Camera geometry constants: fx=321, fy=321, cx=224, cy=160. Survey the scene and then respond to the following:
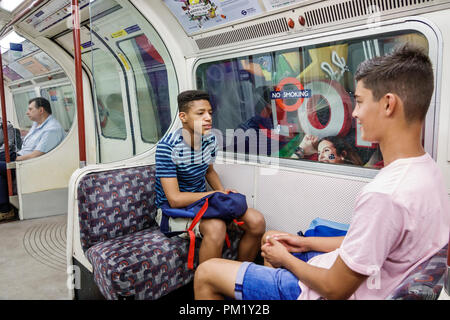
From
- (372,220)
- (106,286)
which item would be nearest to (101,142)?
(106,286)

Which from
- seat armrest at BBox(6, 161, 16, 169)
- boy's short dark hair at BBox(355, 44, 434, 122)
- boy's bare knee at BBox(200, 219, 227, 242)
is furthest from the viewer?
seat armrest at BBox(6, 161, 16, 169)

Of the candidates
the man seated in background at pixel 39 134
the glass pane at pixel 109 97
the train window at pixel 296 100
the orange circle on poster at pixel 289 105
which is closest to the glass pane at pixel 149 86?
the glass pane at pixel 109 97

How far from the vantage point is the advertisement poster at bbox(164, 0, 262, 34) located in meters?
2.42

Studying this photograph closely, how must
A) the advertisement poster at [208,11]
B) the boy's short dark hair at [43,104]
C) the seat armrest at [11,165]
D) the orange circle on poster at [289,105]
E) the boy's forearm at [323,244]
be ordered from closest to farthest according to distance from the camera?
the boy's forearm at [323,244] < the advertisement poster at [208,11] < the orange circle on poster at [289,105] < the seat armrest at [11,165] < the boy's short dark hair at [43,104]

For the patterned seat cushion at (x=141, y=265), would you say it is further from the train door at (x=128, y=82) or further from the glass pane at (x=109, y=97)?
the glass pane at (x=109, y=97)

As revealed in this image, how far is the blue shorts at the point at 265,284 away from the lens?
1310mm

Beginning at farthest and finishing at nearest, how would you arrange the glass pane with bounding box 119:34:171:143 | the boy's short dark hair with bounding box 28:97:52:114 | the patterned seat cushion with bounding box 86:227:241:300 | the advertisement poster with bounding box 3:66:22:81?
the advertisement poster with bounding box 3:66:22:81, the boy's short dark hair with bounding box 28:97:52:114, the glass pane with bounding box 119:34:171:143, the patterned seat cushion with bounding box 86:227:241:300

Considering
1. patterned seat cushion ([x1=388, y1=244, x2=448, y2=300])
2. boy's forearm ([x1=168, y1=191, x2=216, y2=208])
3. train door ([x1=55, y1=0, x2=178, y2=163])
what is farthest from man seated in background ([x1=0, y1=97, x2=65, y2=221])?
patterned seat cushion ([x1=388, y1=244, x2=448, y2=300])

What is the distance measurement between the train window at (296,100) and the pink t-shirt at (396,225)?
1.10 m

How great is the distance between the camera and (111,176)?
2566 mm

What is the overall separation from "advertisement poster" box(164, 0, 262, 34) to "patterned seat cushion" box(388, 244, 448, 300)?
197cm

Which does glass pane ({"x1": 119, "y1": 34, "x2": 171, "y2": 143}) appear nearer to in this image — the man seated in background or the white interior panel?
the white interior panel

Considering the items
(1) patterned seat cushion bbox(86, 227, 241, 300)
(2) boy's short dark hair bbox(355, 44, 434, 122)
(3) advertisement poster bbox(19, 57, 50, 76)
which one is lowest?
(1) patterned seat cushion bbox(86, 227, 241, 300)

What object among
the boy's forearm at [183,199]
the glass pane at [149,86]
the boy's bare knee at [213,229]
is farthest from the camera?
the glass pane at [149,86]
